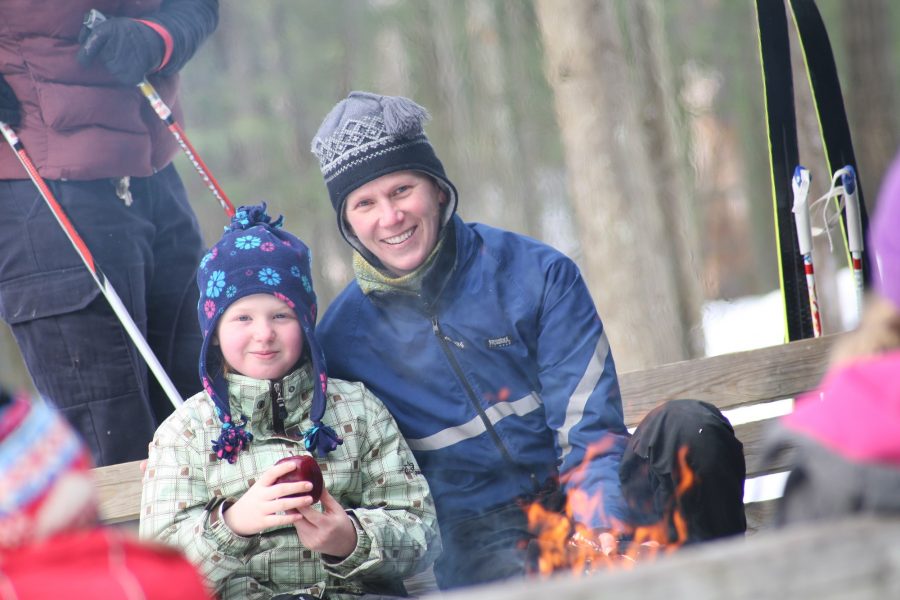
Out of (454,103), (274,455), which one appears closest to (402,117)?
(274,455)

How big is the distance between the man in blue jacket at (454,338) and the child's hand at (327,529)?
0.54m

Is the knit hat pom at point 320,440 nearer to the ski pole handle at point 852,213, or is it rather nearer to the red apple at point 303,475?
the red apple at point 303,475

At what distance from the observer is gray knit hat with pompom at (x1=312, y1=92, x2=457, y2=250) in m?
2.96

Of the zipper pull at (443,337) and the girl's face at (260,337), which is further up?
the girl's face at (260,337)

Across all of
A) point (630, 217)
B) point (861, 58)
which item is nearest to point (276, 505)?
point (630, 217)

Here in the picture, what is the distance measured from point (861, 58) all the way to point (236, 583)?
841 centimetres

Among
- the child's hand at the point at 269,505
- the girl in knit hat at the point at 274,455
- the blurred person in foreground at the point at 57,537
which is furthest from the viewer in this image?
the girl in knit hat at the point at 274,455

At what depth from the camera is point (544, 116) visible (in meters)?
13.4

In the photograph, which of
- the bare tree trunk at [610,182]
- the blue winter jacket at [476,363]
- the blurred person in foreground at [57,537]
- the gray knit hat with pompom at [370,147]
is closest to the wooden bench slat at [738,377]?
the blue winter jacket at [476,363]

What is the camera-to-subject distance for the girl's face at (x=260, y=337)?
106 inches

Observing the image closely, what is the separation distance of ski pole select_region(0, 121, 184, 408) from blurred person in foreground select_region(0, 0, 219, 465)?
46 millimetres

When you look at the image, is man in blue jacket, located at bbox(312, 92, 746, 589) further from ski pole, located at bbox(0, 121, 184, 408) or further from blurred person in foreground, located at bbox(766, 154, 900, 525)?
blurred person in foreground, located at bbox(766, 154, 900, 525)

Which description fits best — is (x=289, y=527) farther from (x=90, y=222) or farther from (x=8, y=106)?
(x=8, y=106)

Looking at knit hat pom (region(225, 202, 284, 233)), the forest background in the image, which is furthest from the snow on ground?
knit hat pom (region(225, 202, 284, 233))
